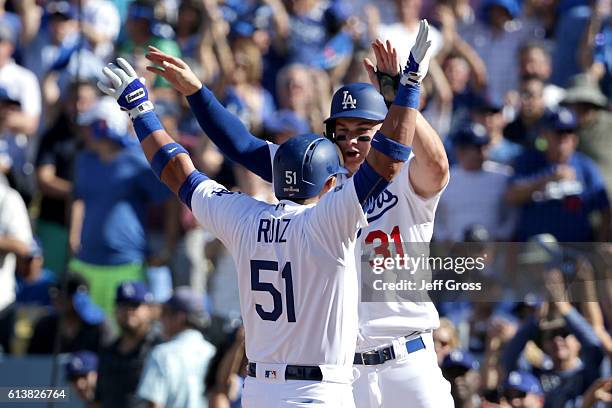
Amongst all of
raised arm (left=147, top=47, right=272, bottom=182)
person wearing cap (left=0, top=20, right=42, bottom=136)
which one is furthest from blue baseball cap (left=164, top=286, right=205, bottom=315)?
raised arm (left=147, top=47, right=272, bottom=182)

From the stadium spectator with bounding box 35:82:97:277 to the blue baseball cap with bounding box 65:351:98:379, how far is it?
76 cm

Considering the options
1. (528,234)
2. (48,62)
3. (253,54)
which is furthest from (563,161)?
(48,62)

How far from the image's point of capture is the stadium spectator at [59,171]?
7.88 m

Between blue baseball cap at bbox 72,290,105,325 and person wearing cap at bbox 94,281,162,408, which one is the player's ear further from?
blue baseball cap at bbox 72,290,105,325

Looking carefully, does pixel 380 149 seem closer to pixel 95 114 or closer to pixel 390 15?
pixel 95 114

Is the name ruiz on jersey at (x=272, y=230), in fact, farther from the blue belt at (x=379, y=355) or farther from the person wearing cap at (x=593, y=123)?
the person wearing cap at (x=593, y=123)

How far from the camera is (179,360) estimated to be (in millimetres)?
6980

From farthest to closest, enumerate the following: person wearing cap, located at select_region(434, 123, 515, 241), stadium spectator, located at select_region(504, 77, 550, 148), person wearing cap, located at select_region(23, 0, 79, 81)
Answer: person wearing cap, located at select_region(23, 0, 79, 81) → stadium spectator, located at select_region(504, 77, 550, 148) → person wearing cap, located at select_region(434, 123, 515, 241)

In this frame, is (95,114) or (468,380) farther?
(95,114)

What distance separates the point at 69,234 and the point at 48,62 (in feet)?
5.69

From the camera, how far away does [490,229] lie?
767 cm

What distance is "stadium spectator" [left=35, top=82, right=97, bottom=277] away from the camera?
7.88 meters

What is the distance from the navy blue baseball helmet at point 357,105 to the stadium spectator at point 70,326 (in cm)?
296

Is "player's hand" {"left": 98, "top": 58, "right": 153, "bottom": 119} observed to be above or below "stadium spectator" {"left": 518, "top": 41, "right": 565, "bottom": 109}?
below
